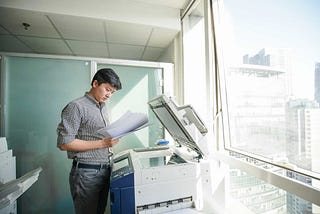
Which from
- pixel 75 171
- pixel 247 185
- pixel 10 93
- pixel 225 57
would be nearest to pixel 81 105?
pixel 75 171

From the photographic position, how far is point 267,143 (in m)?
1.12

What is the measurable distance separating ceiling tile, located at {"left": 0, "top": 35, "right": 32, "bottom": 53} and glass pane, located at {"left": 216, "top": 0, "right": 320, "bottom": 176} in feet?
8.22

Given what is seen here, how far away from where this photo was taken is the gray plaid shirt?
42.7 inches

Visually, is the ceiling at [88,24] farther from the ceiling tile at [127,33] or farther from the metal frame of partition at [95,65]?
the metal frame of partition at [95,65]

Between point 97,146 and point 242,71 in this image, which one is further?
point 242,71

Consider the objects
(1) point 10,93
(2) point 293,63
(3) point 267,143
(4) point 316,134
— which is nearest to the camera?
(4) point 316,134

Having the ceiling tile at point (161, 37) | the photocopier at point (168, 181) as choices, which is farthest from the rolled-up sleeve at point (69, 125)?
the ceiling tile at point (161, 37)

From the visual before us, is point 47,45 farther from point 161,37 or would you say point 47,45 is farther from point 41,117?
point 161,37

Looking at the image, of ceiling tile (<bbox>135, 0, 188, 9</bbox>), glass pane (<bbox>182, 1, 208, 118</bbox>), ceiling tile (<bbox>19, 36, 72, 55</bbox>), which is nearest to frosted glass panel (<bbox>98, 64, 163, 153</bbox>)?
glass pane (<bbox>182, 1, 208, 118</bbox>)

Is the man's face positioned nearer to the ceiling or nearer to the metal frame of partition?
the metal frame of partition

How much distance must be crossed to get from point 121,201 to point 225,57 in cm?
131

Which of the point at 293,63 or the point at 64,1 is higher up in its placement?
the point at 64,1

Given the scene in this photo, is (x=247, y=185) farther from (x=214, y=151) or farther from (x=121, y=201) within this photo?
(x=121, y=201)

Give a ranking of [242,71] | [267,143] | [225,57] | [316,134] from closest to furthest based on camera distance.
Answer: [316,134]
[267,143]
[242,71]
[225,57]
